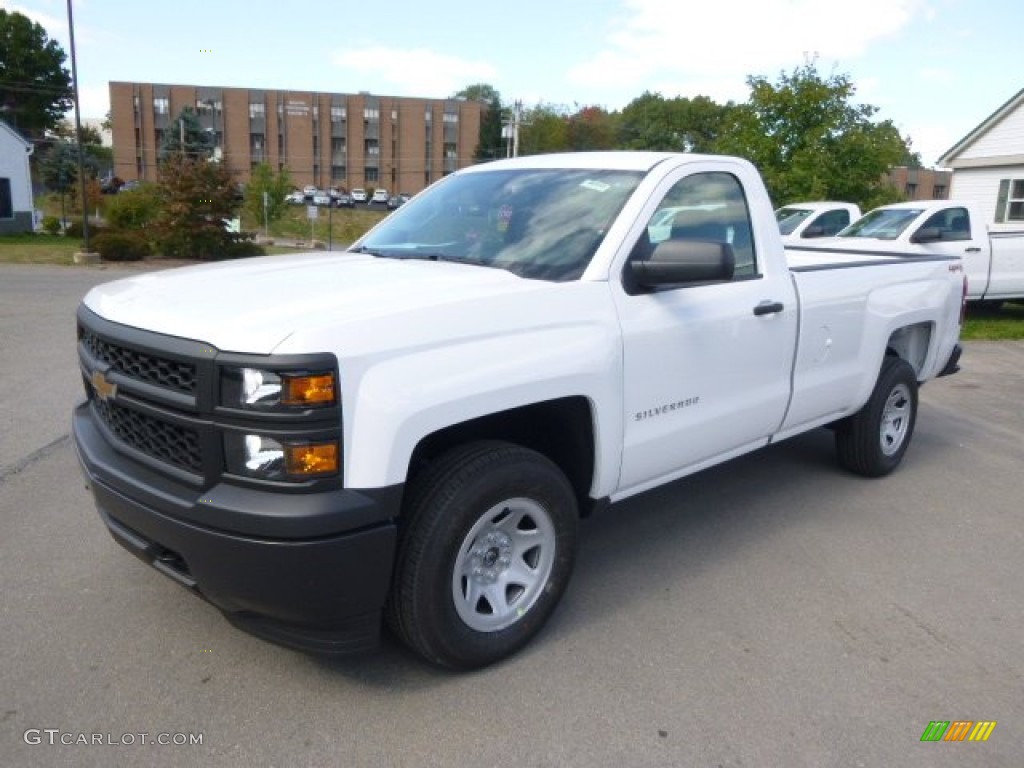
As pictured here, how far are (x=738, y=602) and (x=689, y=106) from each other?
9829cm

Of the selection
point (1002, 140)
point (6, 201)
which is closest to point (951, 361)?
point (1002, 140)

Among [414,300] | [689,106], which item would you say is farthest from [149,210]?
[689,106]

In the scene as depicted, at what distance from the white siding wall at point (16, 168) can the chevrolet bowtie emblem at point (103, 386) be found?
A: 114 ft

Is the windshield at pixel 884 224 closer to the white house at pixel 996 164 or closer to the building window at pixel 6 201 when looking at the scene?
the white house at pixel 996 164

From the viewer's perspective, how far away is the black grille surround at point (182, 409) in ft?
8.29

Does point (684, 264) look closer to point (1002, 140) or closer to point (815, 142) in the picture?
point (815, 142)

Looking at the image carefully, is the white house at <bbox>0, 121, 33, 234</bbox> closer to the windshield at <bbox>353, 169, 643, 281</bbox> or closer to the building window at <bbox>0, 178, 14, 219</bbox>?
the building window at <bbox>0, 178, 14, 219</bbox>

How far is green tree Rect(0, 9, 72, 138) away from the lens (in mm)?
76812

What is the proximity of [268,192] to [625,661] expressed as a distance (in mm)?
38945

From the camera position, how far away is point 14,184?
33.2 meters

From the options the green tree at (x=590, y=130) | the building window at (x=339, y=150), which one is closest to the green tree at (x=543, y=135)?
the green tree at (x=590, y=130)

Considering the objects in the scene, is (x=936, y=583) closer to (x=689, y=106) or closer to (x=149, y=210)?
(x=149, y=210)

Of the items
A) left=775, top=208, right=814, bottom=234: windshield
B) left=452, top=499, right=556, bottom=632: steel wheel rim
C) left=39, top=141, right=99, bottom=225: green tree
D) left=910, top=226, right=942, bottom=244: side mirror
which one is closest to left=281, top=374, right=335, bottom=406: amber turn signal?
left=452, top=499, right=556, bottom=632: steel wheel rim

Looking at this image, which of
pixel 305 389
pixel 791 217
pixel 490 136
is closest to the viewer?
pixel 305 389
